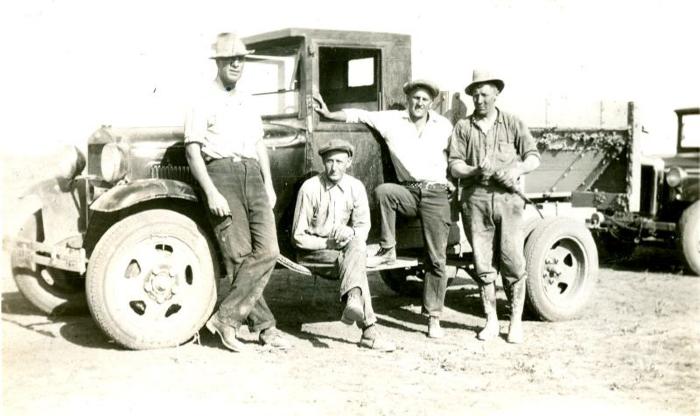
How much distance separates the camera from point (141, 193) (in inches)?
196

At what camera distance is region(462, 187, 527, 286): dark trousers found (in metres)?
5.62

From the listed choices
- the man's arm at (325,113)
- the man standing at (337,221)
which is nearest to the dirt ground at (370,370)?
the man standing at (337,221)

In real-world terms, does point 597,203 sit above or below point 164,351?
above

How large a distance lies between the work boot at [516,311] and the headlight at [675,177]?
4.55 m

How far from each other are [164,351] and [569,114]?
486cm

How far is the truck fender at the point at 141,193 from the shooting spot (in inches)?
193

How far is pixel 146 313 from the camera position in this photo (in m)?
4.97

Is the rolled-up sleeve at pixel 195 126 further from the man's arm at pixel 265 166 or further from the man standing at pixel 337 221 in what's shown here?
the man standing at pixel 337 221

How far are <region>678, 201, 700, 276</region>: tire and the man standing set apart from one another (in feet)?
17.2

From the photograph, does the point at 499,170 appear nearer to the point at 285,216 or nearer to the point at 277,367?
the point at 285,216

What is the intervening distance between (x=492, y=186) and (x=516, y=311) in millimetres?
955

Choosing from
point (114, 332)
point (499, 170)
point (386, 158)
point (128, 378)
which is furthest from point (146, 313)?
point (499, 170)

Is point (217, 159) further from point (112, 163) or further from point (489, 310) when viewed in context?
point (489, 310)

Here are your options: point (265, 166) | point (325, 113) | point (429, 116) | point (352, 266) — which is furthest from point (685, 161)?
point (265, 166)
